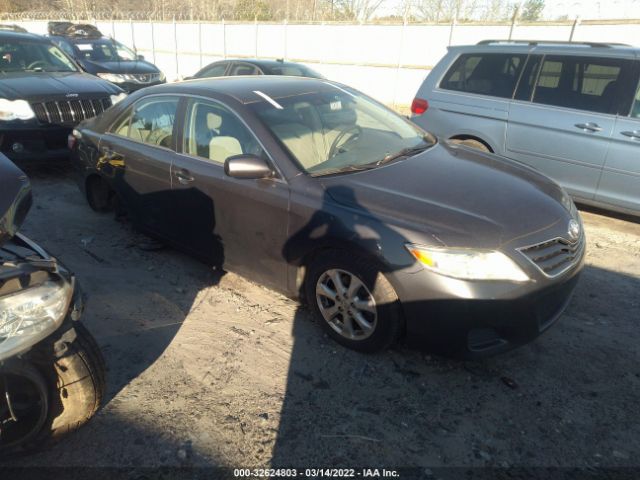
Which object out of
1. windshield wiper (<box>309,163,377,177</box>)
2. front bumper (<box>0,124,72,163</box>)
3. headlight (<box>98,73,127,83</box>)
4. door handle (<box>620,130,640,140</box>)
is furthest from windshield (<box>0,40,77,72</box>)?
door handle (<box>620,130,640,140</box>)

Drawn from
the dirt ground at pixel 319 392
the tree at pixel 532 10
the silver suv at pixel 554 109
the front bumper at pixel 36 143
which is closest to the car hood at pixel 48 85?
the front bumper at pixel 36 143

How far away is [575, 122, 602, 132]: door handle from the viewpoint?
4.88m

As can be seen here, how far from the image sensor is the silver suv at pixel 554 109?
15.8ft

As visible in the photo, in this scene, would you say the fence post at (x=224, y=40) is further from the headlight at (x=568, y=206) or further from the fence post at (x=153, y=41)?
the headlight at (x=568, y=206)

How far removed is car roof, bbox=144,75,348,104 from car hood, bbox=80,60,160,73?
864cm

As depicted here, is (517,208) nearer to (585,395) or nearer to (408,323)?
(408,323)

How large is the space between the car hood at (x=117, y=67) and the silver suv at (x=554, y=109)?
28.6ft

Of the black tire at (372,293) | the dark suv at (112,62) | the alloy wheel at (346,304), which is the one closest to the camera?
the black tire at (372,293)

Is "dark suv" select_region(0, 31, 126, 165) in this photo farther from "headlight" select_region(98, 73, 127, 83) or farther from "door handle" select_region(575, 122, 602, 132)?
"door handle" select_region(575, 122, 602, 132)

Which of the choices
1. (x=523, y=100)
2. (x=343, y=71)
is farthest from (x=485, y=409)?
(x=343, y=71)

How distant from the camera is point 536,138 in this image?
5.28 metres

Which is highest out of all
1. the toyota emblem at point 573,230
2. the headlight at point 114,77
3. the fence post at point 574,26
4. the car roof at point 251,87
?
the fence post at point 574,26

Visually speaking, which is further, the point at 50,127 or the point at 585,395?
the point at 50,127

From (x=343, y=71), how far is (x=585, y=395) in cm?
1597
